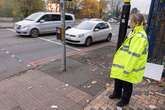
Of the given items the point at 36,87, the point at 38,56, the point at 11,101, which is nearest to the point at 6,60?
the point at 38,56

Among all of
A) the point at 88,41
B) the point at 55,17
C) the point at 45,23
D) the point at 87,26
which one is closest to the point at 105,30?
the point at 87,26

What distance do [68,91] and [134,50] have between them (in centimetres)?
215

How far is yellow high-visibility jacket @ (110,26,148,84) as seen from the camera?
2.89 meters

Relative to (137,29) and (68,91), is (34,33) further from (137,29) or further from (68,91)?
(137,29)

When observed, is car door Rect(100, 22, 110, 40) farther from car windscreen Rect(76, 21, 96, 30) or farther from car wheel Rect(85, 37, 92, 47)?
car wheel Rect(85, 37, 92, 47)

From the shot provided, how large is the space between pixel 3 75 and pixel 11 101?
6.01 feet

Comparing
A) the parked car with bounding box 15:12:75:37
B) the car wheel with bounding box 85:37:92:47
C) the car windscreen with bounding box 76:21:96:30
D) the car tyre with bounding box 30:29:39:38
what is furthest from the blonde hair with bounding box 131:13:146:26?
the car tyre with bounding box 30:29:39:38

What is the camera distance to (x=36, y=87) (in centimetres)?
453

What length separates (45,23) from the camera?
41.6ft

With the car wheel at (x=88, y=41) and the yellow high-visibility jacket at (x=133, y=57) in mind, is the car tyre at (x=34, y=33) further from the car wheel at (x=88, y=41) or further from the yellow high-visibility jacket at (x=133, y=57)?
the yellow high-visibility jacket at (x=133, y=57)

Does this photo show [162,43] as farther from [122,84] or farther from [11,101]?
[11,101]

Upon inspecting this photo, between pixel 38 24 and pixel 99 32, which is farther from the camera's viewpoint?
pixel 38 24

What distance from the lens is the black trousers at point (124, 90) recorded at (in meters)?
3.32

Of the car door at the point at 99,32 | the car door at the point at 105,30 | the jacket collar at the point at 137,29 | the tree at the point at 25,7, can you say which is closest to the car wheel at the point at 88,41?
the car door at the point at 99,32
